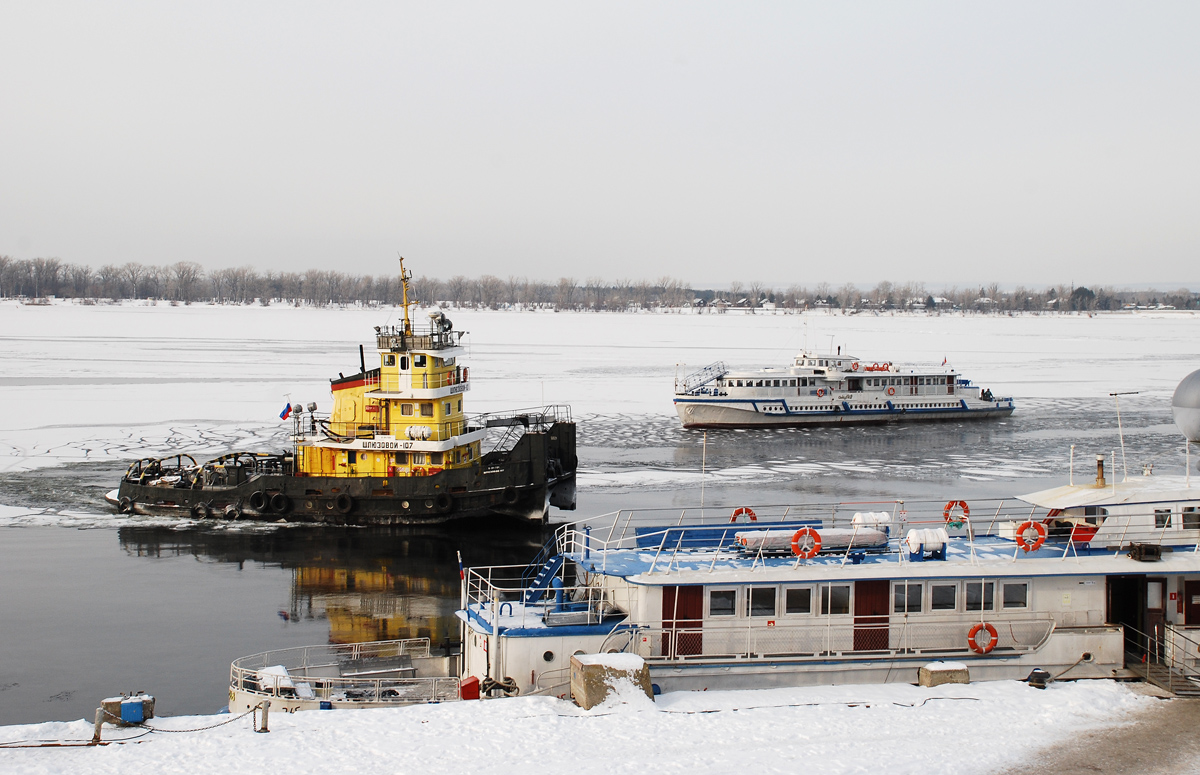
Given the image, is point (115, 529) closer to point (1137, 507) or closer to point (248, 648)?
point (248, 648)

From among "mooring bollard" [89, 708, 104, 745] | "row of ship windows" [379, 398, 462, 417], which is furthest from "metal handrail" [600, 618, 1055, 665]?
"row of ship windows" [379, 398, 462, 417]

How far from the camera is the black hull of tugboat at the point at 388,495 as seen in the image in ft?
114

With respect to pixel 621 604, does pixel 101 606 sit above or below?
below

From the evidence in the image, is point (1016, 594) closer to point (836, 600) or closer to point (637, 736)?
point (836, 600)

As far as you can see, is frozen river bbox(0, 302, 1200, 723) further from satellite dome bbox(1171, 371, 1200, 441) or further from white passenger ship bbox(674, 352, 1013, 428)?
satellite dome bbox(1171, 371, 1200, 441)

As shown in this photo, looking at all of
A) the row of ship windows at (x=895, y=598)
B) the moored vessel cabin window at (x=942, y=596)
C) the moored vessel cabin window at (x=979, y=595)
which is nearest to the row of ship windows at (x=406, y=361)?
the row of ship windows at (x=895, y=598)

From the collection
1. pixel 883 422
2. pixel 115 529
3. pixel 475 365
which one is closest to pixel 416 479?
pixel 115 529

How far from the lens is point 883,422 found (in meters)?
64.7

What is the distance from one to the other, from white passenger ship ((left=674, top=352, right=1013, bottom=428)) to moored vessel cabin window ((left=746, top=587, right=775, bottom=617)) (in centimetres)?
4431

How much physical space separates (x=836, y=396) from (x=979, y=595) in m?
47.8

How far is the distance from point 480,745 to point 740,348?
327 feet

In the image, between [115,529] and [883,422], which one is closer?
[115,529]

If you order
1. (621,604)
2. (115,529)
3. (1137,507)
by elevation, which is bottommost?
(115,529)

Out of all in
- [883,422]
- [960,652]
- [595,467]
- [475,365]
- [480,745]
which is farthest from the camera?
[475,365]
